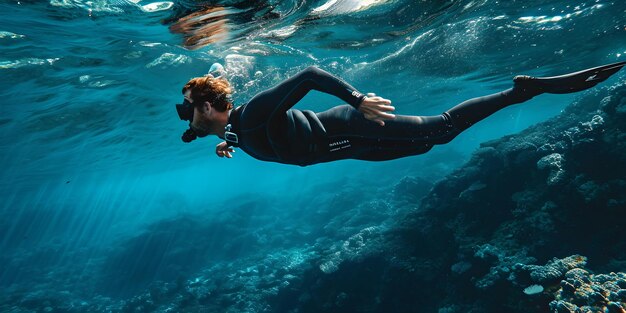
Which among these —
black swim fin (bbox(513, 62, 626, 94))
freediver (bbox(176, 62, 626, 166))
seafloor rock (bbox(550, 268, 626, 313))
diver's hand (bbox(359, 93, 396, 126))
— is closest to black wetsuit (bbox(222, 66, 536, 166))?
freediver (bbox(176, 62, 626, 166))

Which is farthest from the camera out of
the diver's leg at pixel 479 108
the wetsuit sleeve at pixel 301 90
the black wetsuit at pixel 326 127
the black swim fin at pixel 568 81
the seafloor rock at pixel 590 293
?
the seafloor rock at pixel 590 293

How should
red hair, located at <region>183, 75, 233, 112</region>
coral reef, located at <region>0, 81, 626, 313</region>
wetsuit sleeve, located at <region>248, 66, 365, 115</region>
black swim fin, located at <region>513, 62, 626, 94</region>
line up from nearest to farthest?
1. wetsuit sleeve, located at <region>248, 66, 365, 115</region>
2. red hair, located at <region>183, 75, 233, 112</region>
3. black swim fin, located at <region>513, 62, 626, 94</region>
4. coral reef, located at <region>0, 81, 626, 313</region>

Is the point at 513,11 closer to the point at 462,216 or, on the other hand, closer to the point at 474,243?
the point at 462,216

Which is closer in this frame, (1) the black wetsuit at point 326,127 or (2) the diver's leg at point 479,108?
(1) the black wetsuit at point 326,127

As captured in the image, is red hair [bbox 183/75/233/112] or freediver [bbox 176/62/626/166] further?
red hair [bbox 183/75/233/112]

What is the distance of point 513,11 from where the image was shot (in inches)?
473

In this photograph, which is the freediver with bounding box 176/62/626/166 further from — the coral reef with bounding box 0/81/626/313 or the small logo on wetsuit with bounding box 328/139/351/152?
the coral reef with bounding box 0/81/626/313

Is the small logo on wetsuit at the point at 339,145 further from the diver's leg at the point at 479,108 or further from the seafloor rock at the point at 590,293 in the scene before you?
the seafloor rock at the point at 590,293

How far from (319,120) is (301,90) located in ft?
1.88

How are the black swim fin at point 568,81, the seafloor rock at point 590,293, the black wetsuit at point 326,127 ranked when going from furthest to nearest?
the seafloor rock at point 590,293 → the black swim fin at point 568,81 → the black wetsuit at point 326,127

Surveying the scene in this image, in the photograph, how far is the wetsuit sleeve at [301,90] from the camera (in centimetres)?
294

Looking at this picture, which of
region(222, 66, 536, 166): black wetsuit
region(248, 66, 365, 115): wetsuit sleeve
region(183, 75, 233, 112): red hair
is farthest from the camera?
region(183, 75, 233, 112): red hair

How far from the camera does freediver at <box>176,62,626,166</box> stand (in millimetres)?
3023

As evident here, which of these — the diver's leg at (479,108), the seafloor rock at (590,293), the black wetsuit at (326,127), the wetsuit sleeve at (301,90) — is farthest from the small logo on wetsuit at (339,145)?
the seafloor rock at (590,293)
